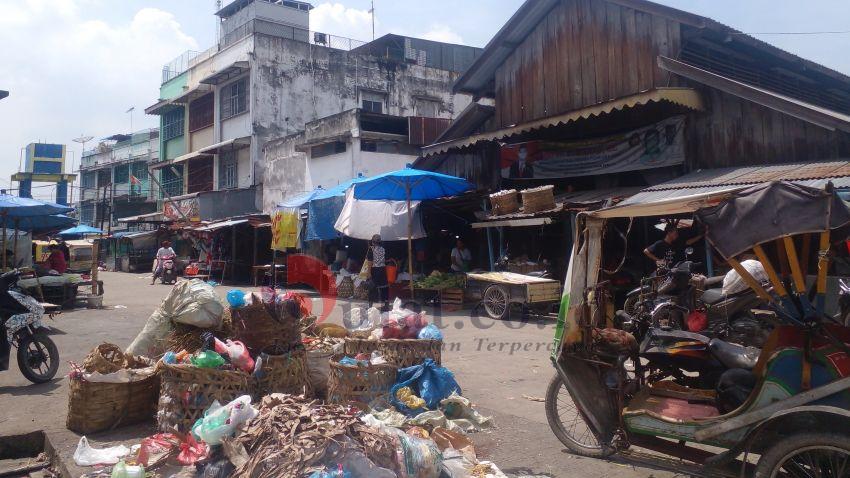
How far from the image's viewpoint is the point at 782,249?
147 inches

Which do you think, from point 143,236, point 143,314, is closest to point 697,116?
point 143,314

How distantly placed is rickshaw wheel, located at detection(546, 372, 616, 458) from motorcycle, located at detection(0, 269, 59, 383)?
6.05m

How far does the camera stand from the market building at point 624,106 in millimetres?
10875

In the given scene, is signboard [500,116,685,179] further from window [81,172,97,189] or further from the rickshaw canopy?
window [81,172,97,189]

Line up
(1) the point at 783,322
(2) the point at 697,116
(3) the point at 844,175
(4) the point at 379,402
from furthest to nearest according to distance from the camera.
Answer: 1. (2) the point at 697,116
2. (3) the point at 844,175
3. (4) the point at 379,402
4. (1) the point at 783,322

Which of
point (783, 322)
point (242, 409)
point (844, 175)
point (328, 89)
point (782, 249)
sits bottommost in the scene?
point (242, 409)

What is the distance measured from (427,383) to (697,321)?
419cm

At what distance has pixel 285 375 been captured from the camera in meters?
5.32

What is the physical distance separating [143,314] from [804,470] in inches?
526

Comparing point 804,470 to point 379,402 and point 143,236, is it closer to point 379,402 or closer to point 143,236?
point 379,402

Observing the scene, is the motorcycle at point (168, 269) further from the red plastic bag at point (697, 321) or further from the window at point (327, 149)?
the red plastic bag at point (697, 321)

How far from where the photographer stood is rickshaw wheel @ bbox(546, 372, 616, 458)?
14.8ft

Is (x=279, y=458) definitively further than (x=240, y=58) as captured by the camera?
No

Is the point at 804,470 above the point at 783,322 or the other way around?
the other way around
